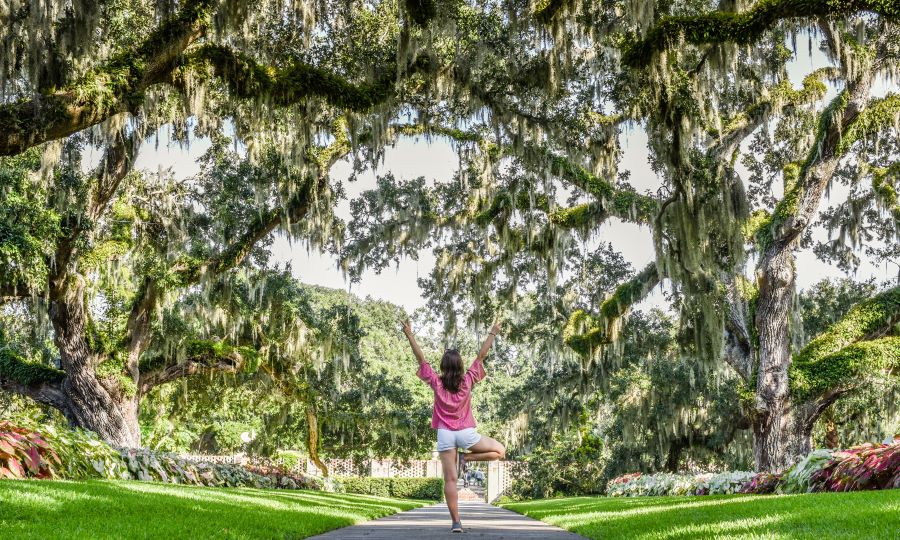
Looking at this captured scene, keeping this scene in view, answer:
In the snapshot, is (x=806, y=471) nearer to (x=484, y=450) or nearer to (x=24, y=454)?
(x=484, y=450)

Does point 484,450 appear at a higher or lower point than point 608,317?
lower

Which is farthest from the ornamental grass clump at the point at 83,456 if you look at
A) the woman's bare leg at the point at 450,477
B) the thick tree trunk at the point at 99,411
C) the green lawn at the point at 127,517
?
the woman's bare leg at the point at 450,477

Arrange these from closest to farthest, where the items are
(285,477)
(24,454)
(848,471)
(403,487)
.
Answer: (24,454) → (848,471) → (285,477) → (403,487)

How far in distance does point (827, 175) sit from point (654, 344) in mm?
5796

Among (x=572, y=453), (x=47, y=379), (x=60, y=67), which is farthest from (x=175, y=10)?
(x=572, y=453)

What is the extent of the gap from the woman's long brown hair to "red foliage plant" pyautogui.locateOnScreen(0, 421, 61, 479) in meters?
4.20

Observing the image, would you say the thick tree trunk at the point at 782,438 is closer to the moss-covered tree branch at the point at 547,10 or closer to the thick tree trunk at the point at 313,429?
the moss-covered tree branch at the point at 547,10

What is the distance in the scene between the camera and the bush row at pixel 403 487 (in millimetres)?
31750

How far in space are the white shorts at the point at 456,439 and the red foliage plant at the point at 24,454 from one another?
4.08 metres

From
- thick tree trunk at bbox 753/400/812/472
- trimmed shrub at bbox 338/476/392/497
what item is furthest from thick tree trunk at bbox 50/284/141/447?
trimmed shrub at bbox 338/476/392/497

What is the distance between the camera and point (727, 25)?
7734 mm

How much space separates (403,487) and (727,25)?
2776cm

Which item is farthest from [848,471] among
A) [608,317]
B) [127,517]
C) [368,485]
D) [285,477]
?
[368,485]

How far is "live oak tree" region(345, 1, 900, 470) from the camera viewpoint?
9.84 meters
